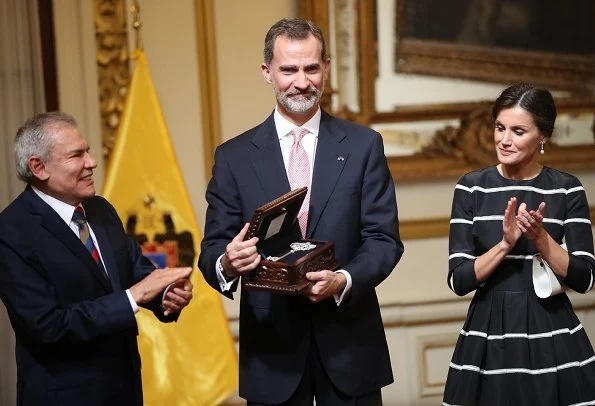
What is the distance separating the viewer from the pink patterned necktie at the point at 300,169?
302 centimetres

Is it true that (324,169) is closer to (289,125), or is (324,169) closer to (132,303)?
(289,125)

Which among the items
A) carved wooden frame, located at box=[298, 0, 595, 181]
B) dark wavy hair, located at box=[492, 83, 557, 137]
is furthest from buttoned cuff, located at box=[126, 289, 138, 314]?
carved wooden frame, located at box=[298, 0, 595, 181]

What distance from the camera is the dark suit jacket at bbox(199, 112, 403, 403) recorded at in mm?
2979

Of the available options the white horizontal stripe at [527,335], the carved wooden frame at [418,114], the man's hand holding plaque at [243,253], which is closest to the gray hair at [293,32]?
the man's hand holding plaque at [243,253]

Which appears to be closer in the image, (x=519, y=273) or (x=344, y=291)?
(x=344, y=291)

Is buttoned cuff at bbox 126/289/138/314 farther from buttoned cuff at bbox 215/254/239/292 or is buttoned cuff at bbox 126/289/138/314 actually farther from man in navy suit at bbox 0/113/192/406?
buttoned cuff at bbox 215/254/239/292

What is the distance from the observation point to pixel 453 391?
3.21 metres

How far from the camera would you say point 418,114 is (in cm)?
525

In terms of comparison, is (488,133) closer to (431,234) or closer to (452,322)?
(431,234)

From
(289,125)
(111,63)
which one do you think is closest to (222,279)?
(289,125)

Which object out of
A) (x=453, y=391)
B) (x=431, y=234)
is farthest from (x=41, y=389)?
(x=431, y=234)

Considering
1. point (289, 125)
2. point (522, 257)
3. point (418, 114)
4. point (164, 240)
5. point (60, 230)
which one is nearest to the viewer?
point (60, 230)

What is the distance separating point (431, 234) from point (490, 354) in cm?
216

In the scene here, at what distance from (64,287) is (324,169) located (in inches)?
34.6
